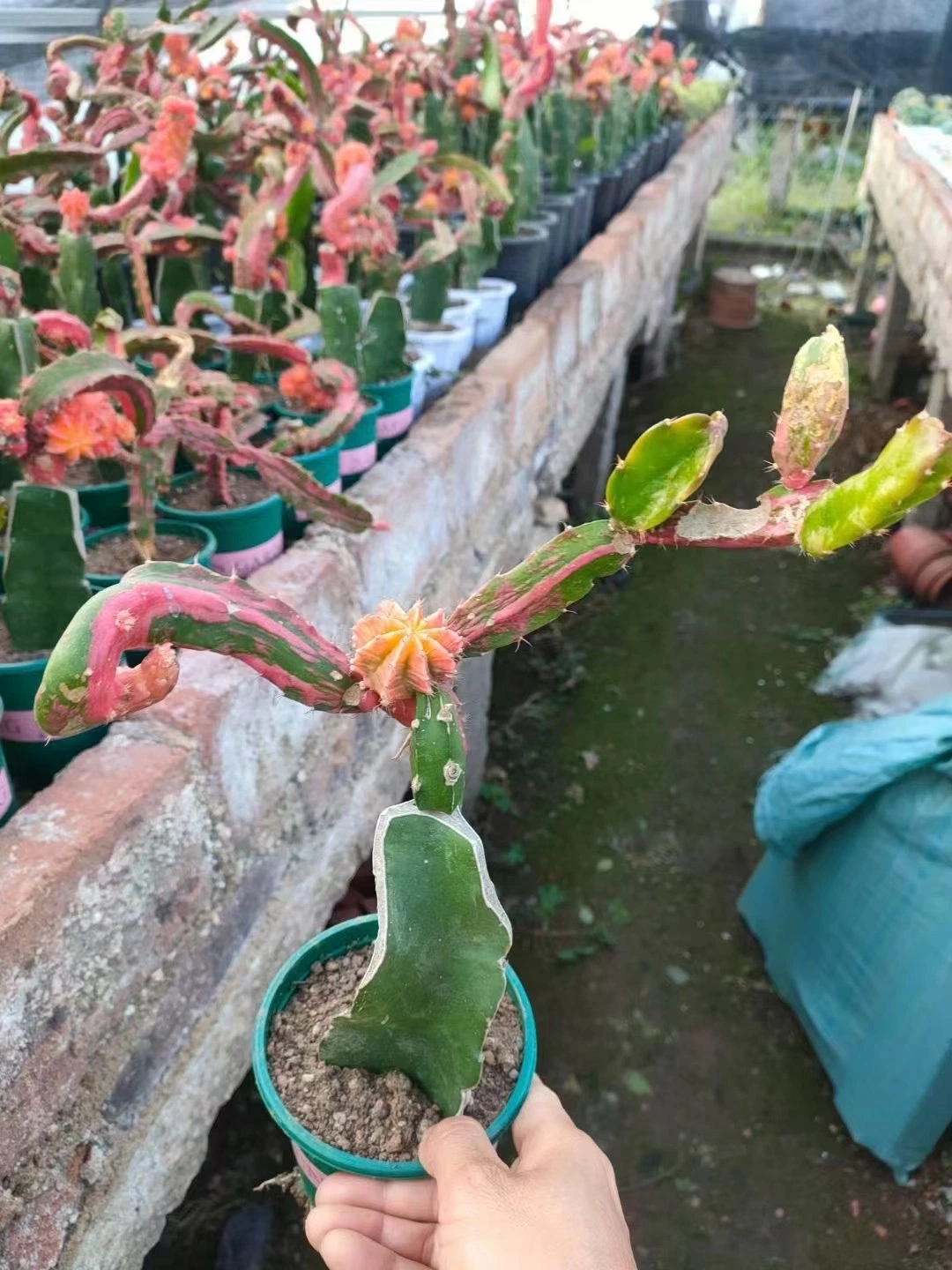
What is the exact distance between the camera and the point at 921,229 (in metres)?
2.93

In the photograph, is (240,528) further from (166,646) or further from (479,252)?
(479,252)

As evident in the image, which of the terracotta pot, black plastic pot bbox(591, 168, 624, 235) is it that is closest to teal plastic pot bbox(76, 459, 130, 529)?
black plastic pot bbox(591, 168, 624, 235)

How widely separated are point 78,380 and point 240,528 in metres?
0.34

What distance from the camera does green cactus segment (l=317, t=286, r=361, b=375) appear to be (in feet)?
4.41

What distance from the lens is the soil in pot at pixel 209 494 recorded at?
119cm

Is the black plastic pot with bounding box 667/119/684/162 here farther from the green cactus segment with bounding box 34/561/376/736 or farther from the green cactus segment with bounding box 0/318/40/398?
the green cactus segment with bounding box 34/561/376/736

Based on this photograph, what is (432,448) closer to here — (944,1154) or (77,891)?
(77,891)

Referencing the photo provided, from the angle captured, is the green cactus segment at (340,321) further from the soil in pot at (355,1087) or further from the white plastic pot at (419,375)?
the soil in pot at (355,1087)

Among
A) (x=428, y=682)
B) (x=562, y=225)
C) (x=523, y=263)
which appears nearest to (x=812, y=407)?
(x=428, y=682)

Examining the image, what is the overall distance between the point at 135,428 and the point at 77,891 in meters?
0.44

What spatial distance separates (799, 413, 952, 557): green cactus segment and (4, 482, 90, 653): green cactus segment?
688 millimetres

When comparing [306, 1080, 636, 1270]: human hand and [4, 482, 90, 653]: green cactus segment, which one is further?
[4, 482, 90, 653]: green cactus segment

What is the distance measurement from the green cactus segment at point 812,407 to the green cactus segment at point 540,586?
0.10 metres

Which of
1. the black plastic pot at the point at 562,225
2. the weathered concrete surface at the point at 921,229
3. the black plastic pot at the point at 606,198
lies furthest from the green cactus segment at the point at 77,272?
the black plastic pot at the point at 606,198
